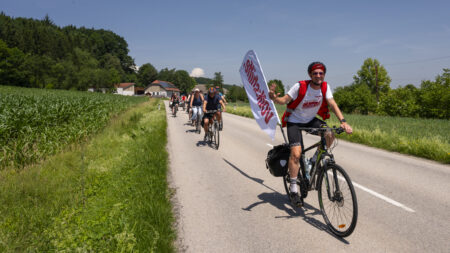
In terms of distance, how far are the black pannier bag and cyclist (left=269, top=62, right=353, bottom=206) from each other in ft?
0.63

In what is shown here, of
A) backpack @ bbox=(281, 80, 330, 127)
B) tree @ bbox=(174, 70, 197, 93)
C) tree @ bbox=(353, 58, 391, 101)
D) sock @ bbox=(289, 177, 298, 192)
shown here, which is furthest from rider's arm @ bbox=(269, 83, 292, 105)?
tree @ bbox=(174, 70, 197, 93)

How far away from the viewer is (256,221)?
3760 mm

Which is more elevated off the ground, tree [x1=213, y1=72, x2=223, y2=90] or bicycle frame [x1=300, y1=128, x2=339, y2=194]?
tree [x1=213, y1=72, x2=223, y2=90]

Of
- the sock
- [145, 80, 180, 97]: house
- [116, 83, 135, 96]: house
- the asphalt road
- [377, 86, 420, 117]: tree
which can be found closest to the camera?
the asphalt road

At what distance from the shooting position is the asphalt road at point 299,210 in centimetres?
312

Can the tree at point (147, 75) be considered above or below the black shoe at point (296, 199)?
above

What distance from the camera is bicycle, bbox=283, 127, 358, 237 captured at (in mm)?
3051

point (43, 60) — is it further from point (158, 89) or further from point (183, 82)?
point (183, 82)

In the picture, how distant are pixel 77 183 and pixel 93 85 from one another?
9469 cm

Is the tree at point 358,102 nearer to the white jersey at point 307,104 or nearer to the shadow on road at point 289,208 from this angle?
the shadow on road at point 289,208

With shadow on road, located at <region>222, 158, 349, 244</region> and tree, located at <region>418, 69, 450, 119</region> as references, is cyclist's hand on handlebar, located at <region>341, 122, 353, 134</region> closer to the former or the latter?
shadow on road, located at <region>222, 158, 349, 244</region>

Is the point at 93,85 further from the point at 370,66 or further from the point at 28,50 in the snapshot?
the point at 370,66

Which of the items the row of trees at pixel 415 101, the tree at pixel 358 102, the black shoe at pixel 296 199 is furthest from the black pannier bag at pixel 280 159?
the tree at pixel 358 102

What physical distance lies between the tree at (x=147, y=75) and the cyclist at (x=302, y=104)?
159 meters
